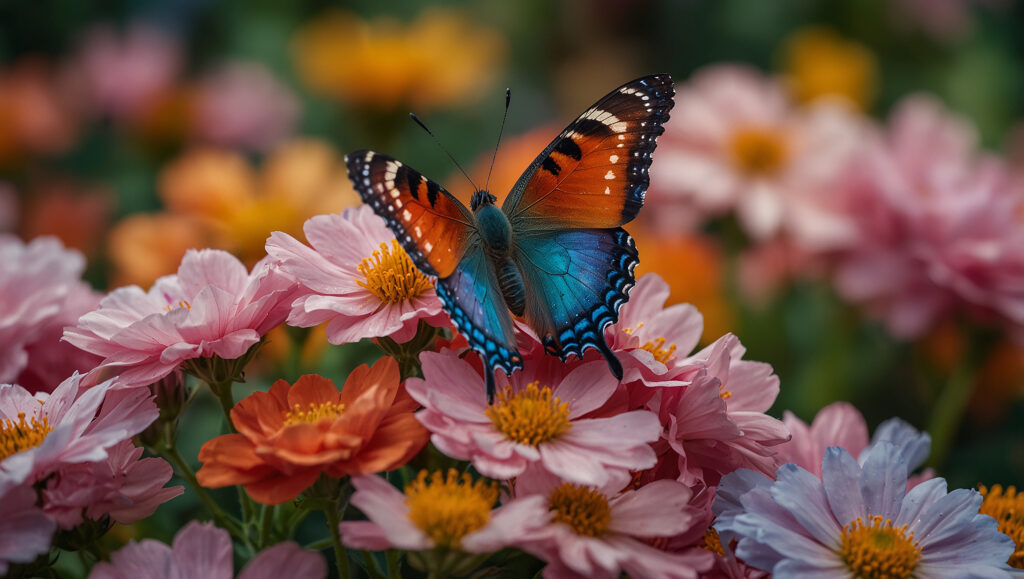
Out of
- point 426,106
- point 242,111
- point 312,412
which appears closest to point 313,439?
point 312,412

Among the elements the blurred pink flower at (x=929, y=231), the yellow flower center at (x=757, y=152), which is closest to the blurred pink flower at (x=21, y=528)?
the blurred pink flower at (x=929, y=231)

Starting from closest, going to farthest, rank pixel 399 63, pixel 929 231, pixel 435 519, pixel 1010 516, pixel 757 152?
pixel 435 519 → pixel 1010 516 → pixel 929 231 → pixel 757 152 → pixel 399 63

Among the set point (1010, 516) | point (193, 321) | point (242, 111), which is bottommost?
point (1010, 516)

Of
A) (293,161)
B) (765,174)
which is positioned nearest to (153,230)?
(293,161)

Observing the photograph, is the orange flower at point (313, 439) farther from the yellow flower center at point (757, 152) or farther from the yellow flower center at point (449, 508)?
the yellow flower center at point (757, 152)

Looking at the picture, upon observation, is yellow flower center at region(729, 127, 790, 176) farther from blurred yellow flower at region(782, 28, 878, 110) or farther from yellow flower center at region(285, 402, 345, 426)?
yellow flower center at region(285, 402, 345, 426)

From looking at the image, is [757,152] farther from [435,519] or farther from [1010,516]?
[435,519]

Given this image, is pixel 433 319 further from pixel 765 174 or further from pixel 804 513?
pixel 765 174
